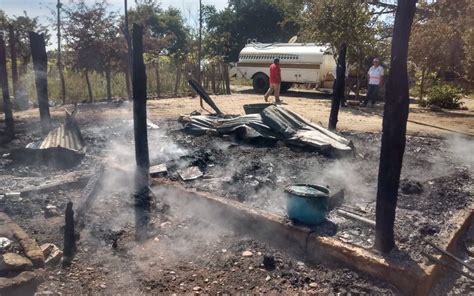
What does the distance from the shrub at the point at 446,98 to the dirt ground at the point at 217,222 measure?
6.83 metres

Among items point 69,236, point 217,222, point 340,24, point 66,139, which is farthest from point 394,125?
point 340,24

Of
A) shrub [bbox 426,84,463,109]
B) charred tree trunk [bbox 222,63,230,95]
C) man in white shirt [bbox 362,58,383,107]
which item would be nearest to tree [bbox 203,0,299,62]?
charred tree trunk [bbox 222,63,230,95]

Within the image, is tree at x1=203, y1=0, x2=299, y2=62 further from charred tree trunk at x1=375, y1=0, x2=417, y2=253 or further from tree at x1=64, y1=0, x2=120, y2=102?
charred tree trunk at x1=375, y1=0, x2=417, y2=253

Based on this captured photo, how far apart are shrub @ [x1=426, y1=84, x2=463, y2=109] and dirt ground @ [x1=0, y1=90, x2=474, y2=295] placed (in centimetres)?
683

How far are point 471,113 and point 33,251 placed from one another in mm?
14404

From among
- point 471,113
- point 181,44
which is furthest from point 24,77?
point 181,44

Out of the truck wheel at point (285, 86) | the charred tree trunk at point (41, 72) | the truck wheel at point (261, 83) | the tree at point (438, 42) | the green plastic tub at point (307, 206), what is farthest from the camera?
the truck wheel at point (285, 86)

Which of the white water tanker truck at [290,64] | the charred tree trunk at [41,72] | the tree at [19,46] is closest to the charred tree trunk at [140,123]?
the charred tree trunk at [41,72]

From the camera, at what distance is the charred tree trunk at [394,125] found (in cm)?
304

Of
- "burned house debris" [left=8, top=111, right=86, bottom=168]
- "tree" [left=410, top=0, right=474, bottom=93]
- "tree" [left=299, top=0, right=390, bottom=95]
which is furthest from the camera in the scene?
"tree" [left=410, top=0, right=474, bottom=93]

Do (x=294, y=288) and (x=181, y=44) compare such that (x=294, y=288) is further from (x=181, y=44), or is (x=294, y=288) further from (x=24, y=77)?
(x=181, y=44)

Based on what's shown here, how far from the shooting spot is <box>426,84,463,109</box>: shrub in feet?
48.4

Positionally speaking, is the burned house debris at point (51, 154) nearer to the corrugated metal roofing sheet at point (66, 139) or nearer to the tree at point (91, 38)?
the corrugated metal roofing sheet at point (66, 139)

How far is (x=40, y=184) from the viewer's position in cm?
517
